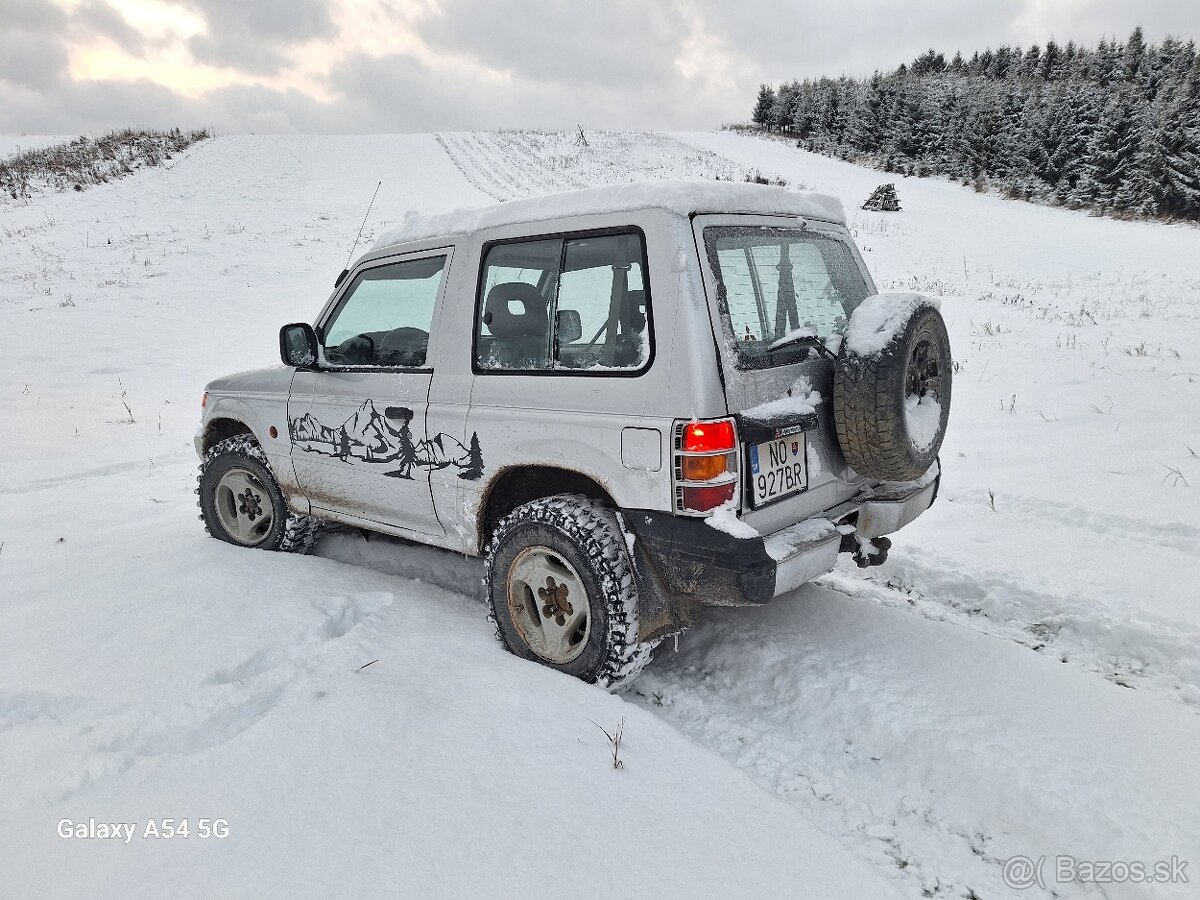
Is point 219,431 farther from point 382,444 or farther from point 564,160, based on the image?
point 564,160

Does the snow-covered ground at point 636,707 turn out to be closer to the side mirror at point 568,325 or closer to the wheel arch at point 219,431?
the wheel arch at point 219,431

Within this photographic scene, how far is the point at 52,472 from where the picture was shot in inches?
235

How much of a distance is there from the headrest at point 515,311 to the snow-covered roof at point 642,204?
11.7 inches

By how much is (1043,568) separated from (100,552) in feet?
17.5

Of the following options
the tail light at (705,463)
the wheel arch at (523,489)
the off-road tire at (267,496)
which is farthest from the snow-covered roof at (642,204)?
the off-road tire at (267,496)

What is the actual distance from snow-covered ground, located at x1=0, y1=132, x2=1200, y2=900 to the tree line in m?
27.8

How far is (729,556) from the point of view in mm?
2514

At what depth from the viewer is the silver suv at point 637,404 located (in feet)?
8.50

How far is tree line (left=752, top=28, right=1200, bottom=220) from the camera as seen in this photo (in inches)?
1130

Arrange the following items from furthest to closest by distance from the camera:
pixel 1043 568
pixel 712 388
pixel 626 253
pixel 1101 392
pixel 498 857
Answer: pixel 1101 392, pixel 1043 568, pixel 626 253, pixel 712 388, pixel 498 857

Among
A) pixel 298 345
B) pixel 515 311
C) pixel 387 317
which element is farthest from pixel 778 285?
pixel 298 345

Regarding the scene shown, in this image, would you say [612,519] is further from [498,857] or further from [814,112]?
[814,112]

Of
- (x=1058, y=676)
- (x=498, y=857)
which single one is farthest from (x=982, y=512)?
(x=498, y=857)

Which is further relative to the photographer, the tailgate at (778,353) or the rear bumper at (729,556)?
the tailgate at (778,353)
